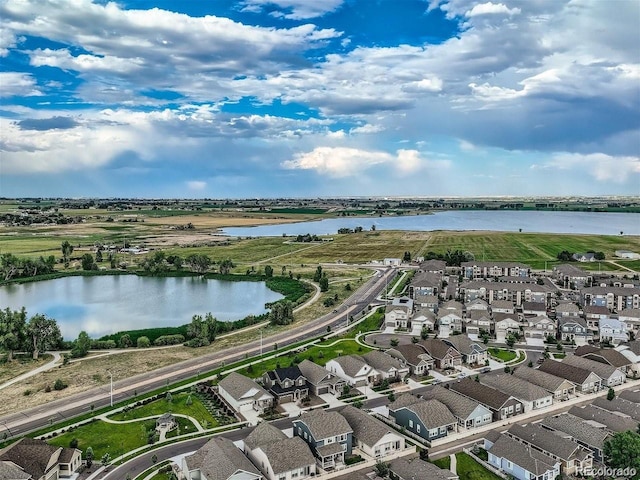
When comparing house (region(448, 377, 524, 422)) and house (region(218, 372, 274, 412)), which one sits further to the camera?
house (region(218, 372, 274, 412))

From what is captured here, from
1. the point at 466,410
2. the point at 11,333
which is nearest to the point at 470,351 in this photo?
the point at 466,410

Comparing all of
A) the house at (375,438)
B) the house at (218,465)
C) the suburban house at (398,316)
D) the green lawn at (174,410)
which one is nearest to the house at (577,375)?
the house at (375,438)

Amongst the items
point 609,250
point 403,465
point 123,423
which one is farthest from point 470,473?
point 609,250

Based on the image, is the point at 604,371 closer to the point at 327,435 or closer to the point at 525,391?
the point at 525,391

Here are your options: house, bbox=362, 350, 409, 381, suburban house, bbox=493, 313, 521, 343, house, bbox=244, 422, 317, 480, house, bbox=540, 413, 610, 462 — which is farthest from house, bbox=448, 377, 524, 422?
suburban house, bbox=493, 313, 521, 343

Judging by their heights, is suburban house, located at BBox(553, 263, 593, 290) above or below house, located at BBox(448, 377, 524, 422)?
above

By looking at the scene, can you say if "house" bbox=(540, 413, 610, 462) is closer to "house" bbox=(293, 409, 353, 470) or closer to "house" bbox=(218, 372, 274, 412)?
"house" bbox=(293, 409, 353, 470)

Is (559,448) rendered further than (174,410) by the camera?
No
